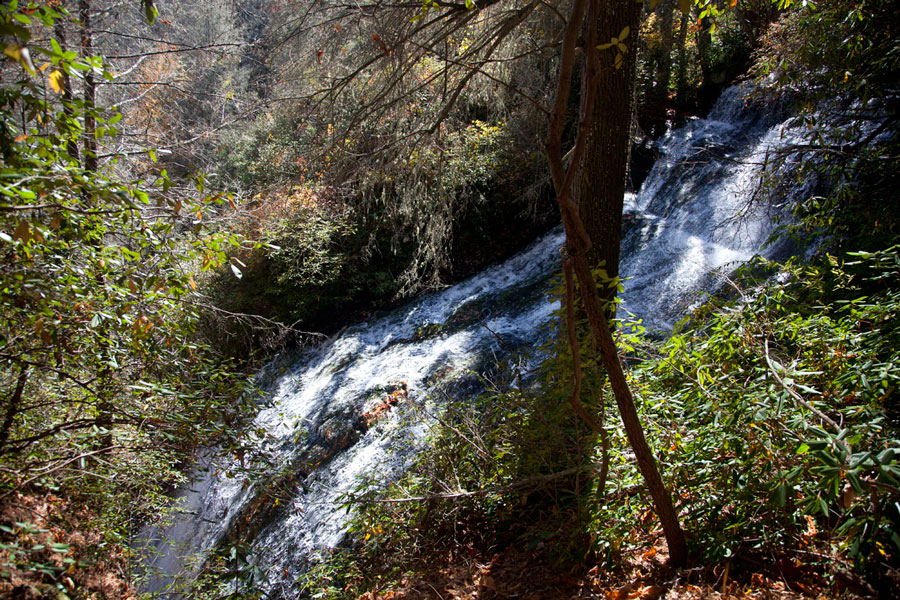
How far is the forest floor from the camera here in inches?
87.2

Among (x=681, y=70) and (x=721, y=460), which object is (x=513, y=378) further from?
(x=681, y=70)

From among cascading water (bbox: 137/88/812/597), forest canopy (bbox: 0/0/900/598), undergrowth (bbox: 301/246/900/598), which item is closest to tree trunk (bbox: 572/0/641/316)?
forest canopy (bbox: 0/0/900/598)

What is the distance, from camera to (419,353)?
306 inches

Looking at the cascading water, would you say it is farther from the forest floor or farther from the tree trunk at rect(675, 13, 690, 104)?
the forest floor

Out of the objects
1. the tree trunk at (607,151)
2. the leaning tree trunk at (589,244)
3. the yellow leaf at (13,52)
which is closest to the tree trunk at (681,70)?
the tree trunk at (607,151)

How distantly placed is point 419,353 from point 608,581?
17.2 ft

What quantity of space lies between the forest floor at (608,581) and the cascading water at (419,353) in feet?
3.94

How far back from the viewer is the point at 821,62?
454 centimetres

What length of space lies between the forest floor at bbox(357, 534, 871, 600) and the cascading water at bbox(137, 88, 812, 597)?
120 centimetres

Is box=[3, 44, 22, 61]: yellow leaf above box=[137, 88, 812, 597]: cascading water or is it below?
above

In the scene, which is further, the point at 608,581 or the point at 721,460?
the point at 608,581

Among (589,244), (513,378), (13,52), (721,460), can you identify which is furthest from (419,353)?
(13,52)

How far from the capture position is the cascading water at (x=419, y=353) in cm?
552

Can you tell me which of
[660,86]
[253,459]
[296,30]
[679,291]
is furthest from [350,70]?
[660,86]
